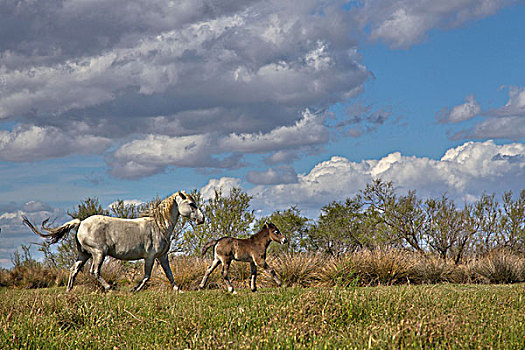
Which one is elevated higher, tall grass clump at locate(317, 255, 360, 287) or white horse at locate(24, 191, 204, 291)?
white horse at locate(24, 191, 204, 291)

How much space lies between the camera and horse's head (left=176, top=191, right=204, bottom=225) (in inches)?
507

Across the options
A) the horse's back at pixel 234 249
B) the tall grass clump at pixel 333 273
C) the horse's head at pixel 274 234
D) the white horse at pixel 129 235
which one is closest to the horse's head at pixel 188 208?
the white horse at pixel 129 235

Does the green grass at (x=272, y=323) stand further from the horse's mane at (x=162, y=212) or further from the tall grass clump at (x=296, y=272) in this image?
the tall grass clump at (x=296, y=272)

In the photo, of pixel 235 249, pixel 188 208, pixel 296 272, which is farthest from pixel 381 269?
pixel 188 208

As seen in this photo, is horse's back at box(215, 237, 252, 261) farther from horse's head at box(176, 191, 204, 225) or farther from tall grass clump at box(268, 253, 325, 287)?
tall grass clump at box(268, 253, 325, 287)

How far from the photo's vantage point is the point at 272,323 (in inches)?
273

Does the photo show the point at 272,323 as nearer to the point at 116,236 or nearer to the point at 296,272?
the point at 116,236

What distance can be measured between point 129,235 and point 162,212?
41.2 inches

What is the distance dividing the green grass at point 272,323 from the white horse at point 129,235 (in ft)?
9.13

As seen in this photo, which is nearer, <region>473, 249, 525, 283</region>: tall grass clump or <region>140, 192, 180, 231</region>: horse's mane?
<region>140, 192, 180, 231</region>: horse's mane

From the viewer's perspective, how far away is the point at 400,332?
19.6ft

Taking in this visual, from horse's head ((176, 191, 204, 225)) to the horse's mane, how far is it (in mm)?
136

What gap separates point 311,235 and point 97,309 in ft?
70.2


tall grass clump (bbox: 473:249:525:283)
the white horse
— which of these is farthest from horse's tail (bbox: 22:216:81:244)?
tall grass clump (bbox: 473:249:525:283)
